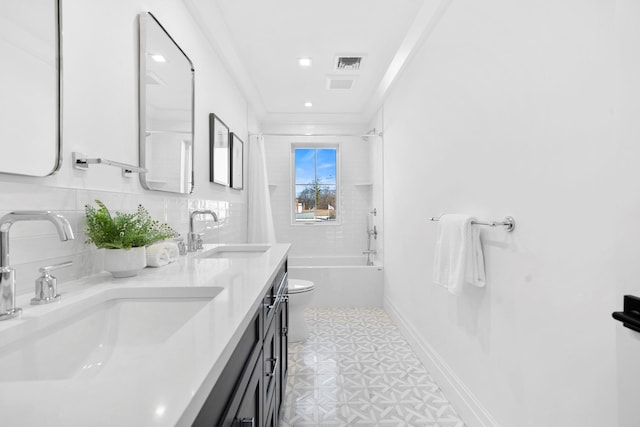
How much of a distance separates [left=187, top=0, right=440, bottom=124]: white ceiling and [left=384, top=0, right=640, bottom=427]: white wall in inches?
16.4

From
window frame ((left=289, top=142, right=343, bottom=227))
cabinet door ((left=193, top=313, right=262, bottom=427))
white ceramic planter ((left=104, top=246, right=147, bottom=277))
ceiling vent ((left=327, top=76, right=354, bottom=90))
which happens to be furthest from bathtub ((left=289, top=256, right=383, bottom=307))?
cabinet door ((left=193, top=313, right=262, bottom=427))

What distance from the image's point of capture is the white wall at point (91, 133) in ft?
3.10

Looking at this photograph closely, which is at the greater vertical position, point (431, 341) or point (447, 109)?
point (447, 109)

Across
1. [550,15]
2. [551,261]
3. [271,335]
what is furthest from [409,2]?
[271,335]

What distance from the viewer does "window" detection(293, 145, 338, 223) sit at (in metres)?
4.89

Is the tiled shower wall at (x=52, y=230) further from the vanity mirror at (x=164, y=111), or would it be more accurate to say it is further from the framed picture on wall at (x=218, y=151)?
the framed picture on wall at (x=218, y=151)

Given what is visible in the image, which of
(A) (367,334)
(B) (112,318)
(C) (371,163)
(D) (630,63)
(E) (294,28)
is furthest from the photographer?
(C) (371,163)

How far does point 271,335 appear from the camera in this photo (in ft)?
4.48

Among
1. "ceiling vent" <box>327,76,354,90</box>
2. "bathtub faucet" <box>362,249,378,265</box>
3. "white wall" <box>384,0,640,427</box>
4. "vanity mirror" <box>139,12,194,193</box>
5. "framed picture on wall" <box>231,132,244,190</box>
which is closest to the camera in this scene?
"white wall" <box>384,0,640,427</box>

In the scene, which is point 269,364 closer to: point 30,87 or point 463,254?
point 463,254

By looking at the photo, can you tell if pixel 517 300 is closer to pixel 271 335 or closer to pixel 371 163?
pixel 271 335

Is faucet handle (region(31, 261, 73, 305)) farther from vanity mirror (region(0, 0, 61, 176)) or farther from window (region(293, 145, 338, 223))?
window (region(293, 145, 338, 223))

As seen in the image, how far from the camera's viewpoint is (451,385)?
6.38ft

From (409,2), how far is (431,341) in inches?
88.8
